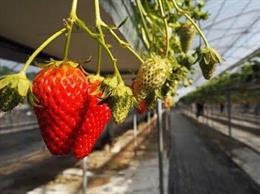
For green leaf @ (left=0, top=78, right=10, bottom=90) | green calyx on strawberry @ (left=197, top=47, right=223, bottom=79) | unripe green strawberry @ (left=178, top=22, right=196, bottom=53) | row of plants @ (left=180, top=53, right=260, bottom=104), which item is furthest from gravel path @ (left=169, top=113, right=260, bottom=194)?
green leaf @ (left=0, top=78, right=10, bottom=90)

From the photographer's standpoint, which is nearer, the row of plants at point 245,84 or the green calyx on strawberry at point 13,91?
the green calyx on strawberry at point 13,91

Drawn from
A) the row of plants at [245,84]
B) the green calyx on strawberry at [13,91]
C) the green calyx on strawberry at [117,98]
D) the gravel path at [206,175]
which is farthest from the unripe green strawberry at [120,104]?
the row of plants at [245,84]

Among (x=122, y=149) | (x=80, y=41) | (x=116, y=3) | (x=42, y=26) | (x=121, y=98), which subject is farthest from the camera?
(x=122, y=149)

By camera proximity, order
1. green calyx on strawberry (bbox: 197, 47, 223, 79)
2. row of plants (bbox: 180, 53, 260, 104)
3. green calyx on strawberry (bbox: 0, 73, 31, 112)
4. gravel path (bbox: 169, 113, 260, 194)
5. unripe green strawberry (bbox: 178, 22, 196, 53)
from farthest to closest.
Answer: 1. row of plants (bbox: 180, 53, 260, 104)
2. gravel path (bbox: 169, 113, 260, 194)
3. unripe green strawberry (bbox: 178, 22, 196, 53)
4. green calyx on strawberry (bbox: 197, 47, 223, 79)
5. green calyx on strawberry (bbox: 0, 73, 31, 112)

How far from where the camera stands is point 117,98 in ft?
2.45

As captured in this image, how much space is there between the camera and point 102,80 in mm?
789

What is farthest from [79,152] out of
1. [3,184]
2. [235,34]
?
[235,34]

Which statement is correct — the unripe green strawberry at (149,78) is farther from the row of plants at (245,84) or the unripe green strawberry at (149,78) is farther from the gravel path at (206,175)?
the row of plants at (245,84)

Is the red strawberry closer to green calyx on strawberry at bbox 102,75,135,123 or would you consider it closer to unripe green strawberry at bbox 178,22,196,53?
green calyx on strawberry at bbox 102,75,135,123

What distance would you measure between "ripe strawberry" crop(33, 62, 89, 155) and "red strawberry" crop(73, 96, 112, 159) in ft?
0.06

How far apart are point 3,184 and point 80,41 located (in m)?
6.03

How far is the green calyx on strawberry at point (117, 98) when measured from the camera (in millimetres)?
740

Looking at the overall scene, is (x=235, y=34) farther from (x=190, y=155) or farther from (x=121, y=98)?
(x=121, y=98)

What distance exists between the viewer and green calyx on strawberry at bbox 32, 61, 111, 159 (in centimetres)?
75
